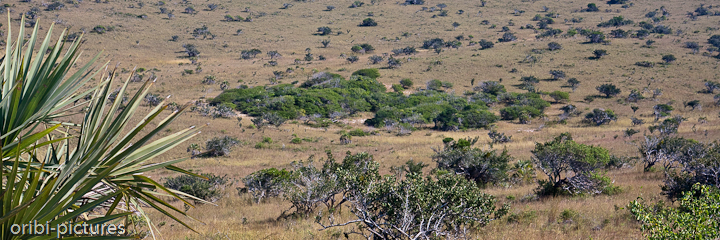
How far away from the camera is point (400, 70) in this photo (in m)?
61.1

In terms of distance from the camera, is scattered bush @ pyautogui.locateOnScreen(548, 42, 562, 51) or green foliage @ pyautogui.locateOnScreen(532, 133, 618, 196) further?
scattered bush @ pyautogui.locateOnScreen(548, 42, 562, 51)

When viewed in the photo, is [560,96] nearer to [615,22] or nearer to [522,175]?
[522,175]

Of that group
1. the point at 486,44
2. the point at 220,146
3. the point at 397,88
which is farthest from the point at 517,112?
the point at 486,44

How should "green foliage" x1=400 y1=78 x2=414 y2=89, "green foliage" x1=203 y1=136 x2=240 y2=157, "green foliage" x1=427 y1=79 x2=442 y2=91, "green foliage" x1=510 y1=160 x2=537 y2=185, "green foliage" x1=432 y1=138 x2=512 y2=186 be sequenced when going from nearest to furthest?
"green foliage" x1=432 y1=138 x2=512 y2=186 < "green foliage" x1=510 y1=160 x2=537 y2=185 < "green foliage" x1=203 y1=136 x2=240 y2=157 < "green foliage" x1=427 y1=79 x2=442 y2=91 < "green foliage" x1=400 y1=78 x2=414 y2=89

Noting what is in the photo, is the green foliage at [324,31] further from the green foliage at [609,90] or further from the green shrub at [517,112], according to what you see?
the green foliage at [609,90]

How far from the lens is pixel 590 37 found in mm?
70562

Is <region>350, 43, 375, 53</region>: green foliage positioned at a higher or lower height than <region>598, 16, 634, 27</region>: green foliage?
lower

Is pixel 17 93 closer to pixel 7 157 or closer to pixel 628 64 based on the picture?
pixel 7 157

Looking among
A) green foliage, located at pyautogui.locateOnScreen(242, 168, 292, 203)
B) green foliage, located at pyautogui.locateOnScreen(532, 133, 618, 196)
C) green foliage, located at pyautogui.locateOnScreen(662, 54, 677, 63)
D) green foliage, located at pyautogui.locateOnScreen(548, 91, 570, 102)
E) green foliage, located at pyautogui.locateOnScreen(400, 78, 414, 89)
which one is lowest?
green foliage, located at pyautogui.locateOnScreen(400, 78, 414, 89)

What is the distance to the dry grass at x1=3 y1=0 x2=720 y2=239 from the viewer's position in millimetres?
9469

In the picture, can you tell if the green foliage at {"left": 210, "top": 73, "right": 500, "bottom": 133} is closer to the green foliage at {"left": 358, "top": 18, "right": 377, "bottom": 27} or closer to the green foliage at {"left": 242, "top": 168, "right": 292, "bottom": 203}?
the green foliage at {"left": 242, "top": 168, "right": 292, "bottom": 203}

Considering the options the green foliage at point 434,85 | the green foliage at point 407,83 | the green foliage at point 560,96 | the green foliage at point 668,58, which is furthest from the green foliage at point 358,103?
the green foliage at point 668,58

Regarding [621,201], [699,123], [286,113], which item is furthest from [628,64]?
[621,201]

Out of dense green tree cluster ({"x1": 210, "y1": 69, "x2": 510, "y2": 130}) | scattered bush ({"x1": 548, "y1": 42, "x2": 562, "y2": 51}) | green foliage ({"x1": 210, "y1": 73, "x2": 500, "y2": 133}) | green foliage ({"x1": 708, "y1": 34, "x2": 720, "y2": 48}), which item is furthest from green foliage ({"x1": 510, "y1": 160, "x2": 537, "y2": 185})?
green foliage ({"x1": 708, "y1": 34, "x2": 720, "y2": 48})
